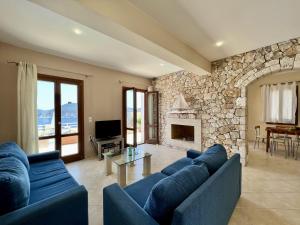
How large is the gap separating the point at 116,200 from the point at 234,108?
359 cm

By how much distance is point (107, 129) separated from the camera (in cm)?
455

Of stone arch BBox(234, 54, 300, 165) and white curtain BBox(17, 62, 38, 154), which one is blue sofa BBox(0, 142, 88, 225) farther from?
stone arch BBox(234, 54, 300, 165)

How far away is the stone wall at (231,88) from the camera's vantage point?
313 cm

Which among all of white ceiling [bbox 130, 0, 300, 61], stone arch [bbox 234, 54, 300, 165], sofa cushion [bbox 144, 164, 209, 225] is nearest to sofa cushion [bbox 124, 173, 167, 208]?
sofa cushion [bbox 144, 164, 209, 225]

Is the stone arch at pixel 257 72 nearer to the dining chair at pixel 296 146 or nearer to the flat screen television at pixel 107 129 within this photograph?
the dining chair at pixel 296 146

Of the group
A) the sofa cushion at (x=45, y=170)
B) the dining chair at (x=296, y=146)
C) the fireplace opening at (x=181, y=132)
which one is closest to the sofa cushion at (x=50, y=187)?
the sofa cushion at (x=45, y=170)

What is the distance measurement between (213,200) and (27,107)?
3.69 metres

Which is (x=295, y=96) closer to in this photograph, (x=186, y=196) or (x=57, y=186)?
(x=186, y=196)

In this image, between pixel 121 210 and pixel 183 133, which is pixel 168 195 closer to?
pixel 121 210

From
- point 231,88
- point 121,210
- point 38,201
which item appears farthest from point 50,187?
point 231,88

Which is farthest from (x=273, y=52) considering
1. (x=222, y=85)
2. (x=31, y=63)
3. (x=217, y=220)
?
(x=31, y=63)

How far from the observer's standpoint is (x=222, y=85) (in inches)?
158

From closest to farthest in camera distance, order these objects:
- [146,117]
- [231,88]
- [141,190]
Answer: [141,190] → [231,88] → [146,117]

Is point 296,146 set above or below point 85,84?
below
